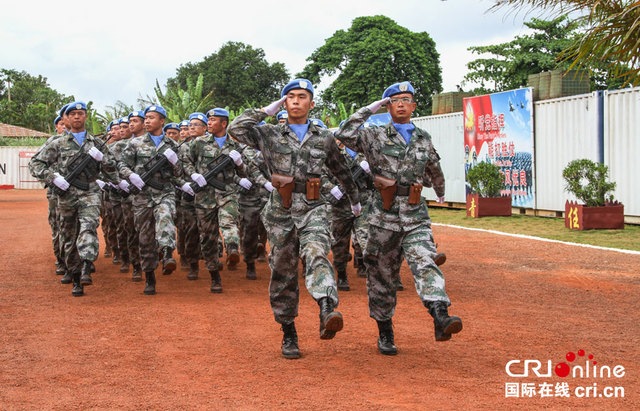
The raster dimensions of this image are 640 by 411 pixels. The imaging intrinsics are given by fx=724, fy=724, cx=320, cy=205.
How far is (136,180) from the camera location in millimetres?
9008

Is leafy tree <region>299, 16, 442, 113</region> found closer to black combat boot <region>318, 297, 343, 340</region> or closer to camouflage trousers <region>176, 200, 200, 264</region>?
camouflage trousers <region>176, 200, 200, 264</region>

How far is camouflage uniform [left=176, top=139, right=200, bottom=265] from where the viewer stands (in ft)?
32.0

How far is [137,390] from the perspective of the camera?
4930mm

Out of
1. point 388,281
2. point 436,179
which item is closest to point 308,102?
point 436,179

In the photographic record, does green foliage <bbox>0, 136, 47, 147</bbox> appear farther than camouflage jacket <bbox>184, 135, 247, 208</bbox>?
Yes

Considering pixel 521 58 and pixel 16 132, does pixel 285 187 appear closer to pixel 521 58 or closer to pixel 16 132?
pixel 521 58

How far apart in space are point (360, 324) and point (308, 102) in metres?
2.32

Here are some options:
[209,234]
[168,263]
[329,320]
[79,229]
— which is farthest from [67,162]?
[329,320]

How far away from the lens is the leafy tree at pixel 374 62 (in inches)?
1902

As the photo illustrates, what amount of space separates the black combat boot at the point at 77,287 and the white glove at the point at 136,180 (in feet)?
4.26

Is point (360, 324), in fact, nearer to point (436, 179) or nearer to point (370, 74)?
point (436, 179)

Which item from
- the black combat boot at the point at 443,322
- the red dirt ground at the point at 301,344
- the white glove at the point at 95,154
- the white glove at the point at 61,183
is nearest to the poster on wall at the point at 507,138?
the red dirt ground at the point at 301,344

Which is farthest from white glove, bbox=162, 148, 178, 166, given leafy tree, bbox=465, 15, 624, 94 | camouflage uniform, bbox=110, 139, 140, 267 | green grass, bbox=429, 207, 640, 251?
leafy tree, bbox=465, 15, 624, 94

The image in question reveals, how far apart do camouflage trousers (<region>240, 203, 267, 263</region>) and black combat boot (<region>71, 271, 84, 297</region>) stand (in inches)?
89.3
